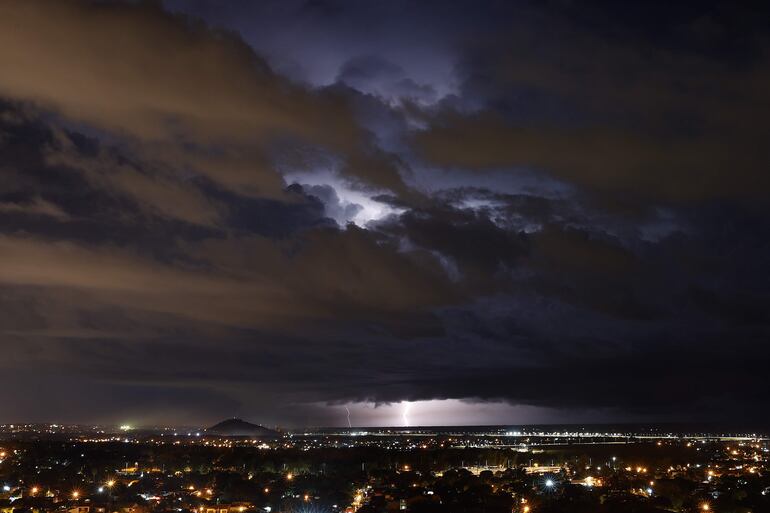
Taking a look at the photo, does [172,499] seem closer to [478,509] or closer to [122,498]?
[122,498]

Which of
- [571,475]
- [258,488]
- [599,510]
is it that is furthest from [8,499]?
[571,475]

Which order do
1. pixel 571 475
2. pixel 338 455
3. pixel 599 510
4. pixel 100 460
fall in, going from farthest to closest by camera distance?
pixel 338 455 → pixel 100 460 → pixel 571 475 → pixel 599 510

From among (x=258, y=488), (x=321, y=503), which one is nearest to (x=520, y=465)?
(x=258, y=488)

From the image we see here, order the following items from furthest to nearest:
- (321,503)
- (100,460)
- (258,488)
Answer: (100,460), (258,488), (321,503)

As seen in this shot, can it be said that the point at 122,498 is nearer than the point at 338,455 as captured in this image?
Yes

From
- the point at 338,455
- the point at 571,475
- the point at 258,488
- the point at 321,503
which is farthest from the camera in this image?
the point at 338,455

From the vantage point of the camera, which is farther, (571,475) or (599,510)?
(571,475)

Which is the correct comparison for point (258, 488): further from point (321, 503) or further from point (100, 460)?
point (100, 460)

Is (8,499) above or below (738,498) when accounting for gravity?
above

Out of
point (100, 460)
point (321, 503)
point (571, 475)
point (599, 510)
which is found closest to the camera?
point (599, 510)
